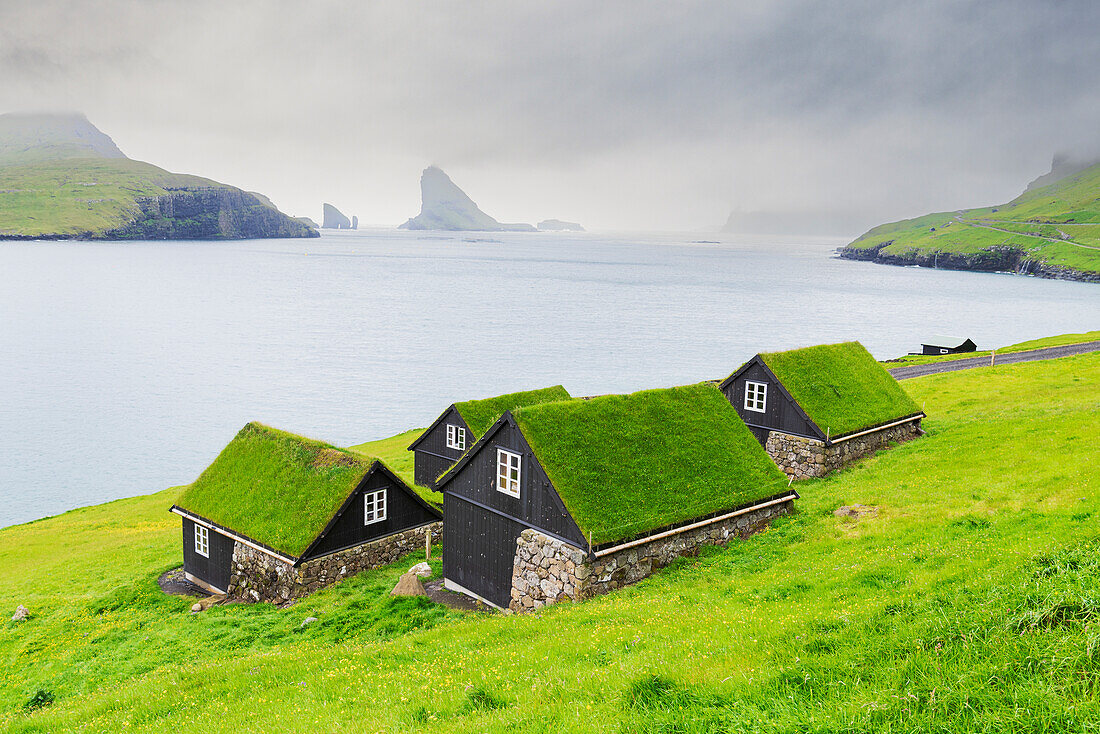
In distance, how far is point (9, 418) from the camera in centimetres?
8419

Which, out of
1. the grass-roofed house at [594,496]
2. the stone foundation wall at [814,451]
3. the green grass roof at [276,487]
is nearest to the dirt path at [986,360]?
the stone foundation wall at [814,451]

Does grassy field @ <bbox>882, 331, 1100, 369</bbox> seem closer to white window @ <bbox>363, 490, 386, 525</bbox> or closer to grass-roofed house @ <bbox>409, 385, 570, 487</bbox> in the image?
grass-roofed house @ <bbox>409, 385, 570, 487</bbox>

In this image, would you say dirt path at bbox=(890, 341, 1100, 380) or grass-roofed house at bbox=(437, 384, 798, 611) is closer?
grass-roofed house at bbox=(437, 384, 798, 611)

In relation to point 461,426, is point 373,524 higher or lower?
lower

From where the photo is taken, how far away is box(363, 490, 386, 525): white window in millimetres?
31500

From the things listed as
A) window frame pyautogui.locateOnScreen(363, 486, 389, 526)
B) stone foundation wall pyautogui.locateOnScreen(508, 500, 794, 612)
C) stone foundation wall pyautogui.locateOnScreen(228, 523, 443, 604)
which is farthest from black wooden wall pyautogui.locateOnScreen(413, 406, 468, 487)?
stone foundation wall pyautogui.locateOnScreen(508, 500, 794, 612)

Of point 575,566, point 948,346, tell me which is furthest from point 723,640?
point 948,346

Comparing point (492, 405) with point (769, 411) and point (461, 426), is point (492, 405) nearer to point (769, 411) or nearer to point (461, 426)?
point (461, 426)

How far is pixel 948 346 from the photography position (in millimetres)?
95312

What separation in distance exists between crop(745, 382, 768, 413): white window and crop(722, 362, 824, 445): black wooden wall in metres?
0.20

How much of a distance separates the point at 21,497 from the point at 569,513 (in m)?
66.4

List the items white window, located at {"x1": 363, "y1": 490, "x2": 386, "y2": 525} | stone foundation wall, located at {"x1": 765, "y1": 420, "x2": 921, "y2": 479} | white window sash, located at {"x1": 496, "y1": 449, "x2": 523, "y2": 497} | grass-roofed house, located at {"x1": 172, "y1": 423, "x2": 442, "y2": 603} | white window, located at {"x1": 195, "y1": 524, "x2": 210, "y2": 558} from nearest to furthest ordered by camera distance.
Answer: white window sash, located at {"x1": 496, "y1": 449, "x2": 523, "y2": 497}, grass-roofed house, located at {"x1": 172, "y1": 423, "x2": 442, "y2": 603}, white window, located at {"x1": 363, "y1": 490, "x2": 386, "y2": 525}, white window, located at {"x1": 195, "y1": 524, "x2": 210, "y2": 558}, stone foundation wall, located at {"x1": 765, "y1": 420, "x2": 921, "y2": 479}

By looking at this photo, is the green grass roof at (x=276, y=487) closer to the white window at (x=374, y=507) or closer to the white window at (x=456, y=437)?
the white window at (x=374, y=507)

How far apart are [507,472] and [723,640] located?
44.5 ft
